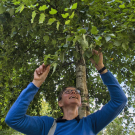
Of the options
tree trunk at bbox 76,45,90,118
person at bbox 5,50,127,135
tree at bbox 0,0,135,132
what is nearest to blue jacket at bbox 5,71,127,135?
person at bbox 5,50,127,135

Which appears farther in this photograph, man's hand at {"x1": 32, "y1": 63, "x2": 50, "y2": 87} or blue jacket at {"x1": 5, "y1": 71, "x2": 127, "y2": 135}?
man's hand at {"x1": 32, "y1": 63, "x2": 50, "y2": 87}

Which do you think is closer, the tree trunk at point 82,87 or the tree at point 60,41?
the tree at point 60,41

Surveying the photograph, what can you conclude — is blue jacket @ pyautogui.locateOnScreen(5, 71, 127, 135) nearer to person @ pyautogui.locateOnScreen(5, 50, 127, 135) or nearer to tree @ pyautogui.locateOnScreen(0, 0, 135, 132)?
person @ pyautogui.locateOnScreen(5, 50, 127, 135)

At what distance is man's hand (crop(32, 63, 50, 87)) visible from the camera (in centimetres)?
150

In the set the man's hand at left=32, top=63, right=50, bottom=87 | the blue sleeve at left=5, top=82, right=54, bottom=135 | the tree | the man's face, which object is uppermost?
the tree

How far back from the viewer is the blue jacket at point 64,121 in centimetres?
134

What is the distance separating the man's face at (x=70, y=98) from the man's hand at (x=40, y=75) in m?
0.35

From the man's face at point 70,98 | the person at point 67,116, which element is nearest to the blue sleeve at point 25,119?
the person at point 67,116

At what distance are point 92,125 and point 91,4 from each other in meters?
1.38

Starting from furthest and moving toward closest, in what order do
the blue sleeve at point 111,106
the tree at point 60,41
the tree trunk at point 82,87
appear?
the tree trunk at point 82,87, the tree at point 60,41, the blue sleeve at point 111,106

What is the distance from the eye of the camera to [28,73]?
148 inches

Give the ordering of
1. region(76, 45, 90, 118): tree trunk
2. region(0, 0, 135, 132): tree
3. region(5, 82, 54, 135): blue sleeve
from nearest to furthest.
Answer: region(5, 82, 54, 135): blue sleeve < region(0, 0, 135, 132): tree < region(76, 45, 90, 118): tree trunk

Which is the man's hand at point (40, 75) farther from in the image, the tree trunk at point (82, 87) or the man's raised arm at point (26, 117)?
the tree trunk at point (82, 87)

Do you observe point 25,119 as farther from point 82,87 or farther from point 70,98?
point 82,87
